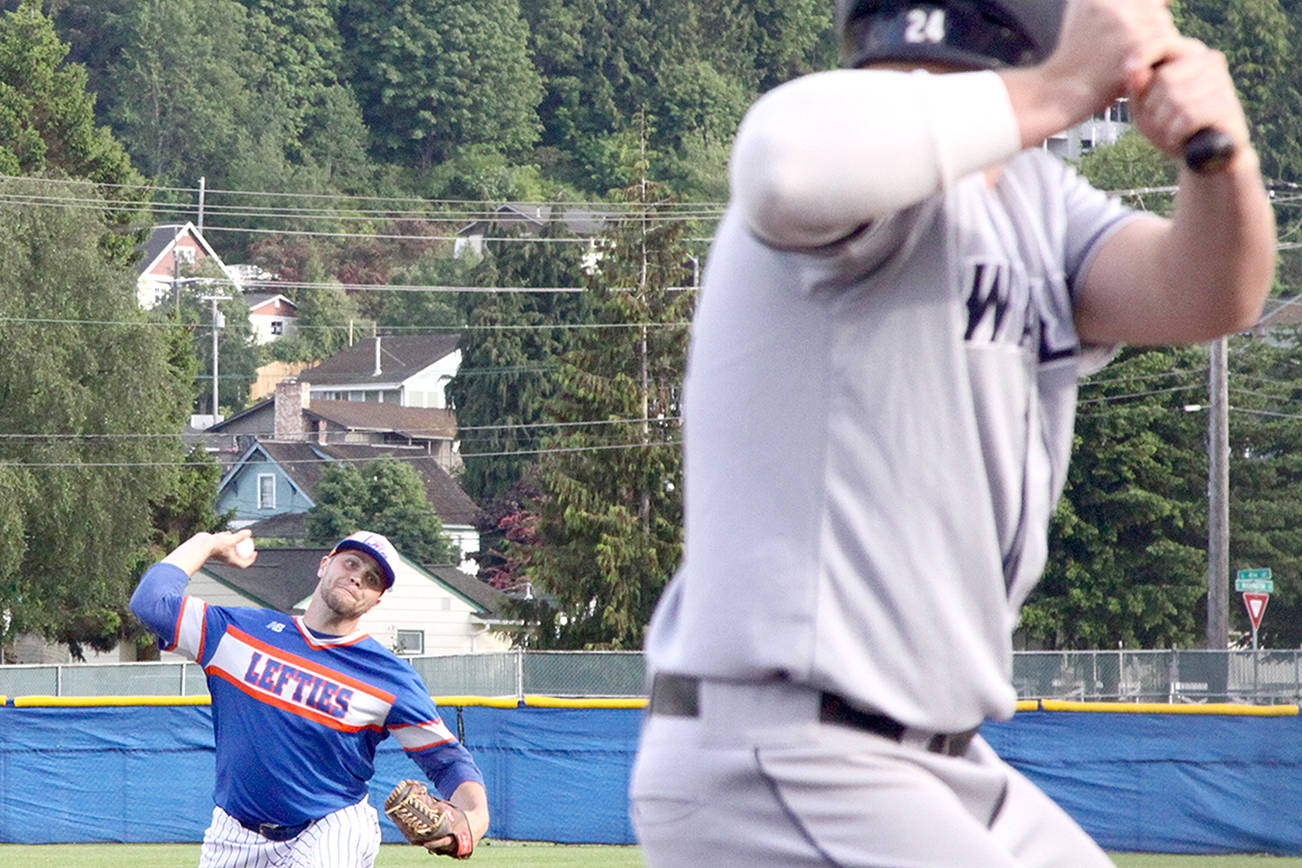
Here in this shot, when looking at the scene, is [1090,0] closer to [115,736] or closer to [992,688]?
[992,688]

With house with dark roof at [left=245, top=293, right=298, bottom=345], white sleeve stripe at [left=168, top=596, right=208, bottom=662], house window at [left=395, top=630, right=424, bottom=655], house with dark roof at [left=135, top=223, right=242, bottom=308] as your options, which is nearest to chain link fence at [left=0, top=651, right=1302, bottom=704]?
white sleeve stripe at [left=168, top=596, right=208, bottom=662]

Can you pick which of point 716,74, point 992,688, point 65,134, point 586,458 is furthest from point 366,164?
point 992,688

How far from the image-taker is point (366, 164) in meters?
143

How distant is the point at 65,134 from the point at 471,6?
91.0 m

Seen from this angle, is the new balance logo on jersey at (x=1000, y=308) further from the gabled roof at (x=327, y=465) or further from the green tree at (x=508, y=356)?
the green tree at (x=508, y=356)

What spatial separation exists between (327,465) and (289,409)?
11.1 feet

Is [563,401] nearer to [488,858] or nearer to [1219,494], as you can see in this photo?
[1219,494]

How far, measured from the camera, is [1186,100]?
208cm

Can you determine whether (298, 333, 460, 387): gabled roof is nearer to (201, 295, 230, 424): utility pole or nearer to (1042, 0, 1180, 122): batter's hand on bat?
(201, 295, 230, 424): utility pole

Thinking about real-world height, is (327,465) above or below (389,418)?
below

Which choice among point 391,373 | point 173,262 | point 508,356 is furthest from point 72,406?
point 173,262

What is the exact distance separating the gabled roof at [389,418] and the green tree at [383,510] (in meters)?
16.8

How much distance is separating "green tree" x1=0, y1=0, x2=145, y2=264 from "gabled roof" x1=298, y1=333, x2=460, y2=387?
5795 cm

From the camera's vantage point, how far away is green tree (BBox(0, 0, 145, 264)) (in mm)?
54188
